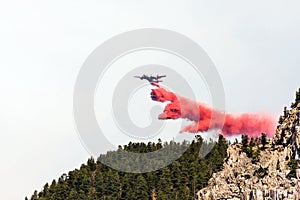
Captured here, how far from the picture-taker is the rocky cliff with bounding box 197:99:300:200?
416 ft

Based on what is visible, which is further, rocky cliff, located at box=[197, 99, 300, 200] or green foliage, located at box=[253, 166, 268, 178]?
green foliage, located at box=[253, 166, 268, 178]

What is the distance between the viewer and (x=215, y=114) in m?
197

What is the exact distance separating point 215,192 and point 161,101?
169ft

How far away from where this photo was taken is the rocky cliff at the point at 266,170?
416 ft

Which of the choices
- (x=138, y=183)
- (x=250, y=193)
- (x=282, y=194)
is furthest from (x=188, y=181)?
(x=282, y=194)

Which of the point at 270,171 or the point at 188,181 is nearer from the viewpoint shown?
the point at 270,171

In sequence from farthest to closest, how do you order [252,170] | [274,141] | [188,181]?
[188,181] < [274,141] < [252,170]

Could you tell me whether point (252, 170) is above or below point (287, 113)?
below

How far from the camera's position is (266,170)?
458 ft

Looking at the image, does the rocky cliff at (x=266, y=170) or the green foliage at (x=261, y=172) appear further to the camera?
the green foliage at (x=261, y=172)

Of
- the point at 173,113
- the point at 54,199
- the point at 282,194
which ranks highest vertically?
the point at 173,113

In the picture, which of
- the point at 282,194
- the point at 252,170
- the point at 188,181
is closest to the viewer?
the point at 282,194

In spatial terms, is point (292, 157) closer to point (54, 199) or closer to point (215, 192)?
point (215, 192)

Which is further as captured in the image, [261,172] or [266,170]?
[261,172]
